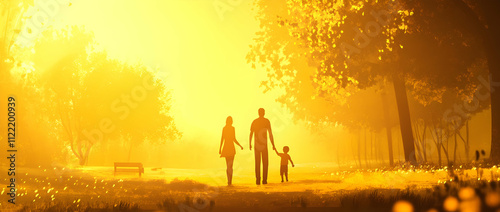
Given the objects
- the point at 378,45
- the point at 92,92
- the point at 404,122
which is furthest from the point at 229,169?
the point at 92,92

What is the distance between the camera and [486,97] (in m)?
49.8

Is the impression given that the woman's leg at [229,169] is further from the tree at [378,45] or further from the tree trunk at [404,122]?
the tree trunk at [404,122]

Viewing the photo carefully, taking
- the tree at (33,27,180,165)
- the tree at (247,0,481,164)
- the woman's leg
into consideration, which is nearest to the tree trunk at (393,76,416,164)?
the tree at (247,0,481,164)

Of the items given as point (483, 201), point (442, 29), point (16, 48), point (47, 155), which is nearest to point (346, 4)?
point (442, 29)

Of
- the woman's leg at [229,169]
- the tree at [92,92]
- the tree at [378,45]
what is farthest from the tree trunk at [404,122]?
the tree at [92,92]

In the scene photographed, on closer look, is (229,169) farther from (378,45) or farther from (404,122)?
(404,122)

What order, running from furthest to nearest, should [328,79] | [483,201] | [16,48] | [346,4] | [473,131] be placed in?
[473,131], [16,48], [328,79], [346,4], [483,201]

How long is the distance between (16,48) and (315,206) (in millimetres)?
34200

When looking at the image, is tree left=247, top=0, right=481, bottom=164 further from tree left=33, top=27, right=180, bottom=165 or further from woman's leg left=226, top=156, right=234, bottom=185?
tree left=33, top=27, right=180, bottom=165

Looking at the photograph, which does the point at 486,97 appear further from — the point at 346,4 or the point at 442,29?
the point at 346,4

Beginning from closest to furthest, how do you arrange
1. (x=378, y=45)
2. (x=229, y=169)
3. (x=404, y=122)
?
1. (x=229, y=169)
2. (x=378, y=45)
3. (x=404, y=122)

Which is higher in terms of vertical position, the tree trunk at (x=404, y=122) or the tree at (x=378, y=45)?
the tree at (x=378, y=45)

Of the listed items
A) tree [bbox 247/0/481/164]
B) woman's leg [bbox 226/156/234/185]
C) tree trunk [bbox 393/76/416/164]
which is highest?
tree [bbox 247/0/481/164]

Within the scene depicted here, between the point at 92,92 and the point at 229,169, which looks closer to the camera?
the point at 229,169
